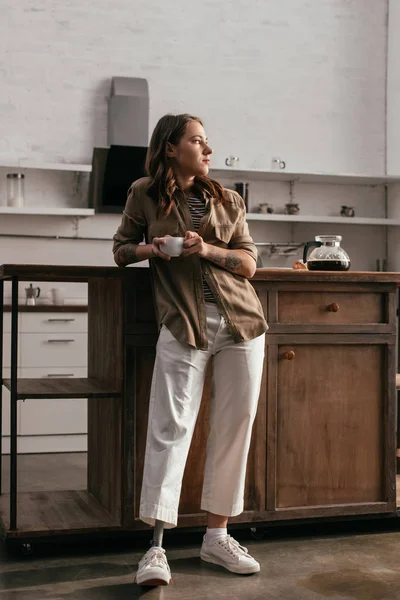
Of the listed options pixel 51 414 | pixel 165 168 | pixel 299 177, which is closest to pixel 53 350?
pixel 51 414

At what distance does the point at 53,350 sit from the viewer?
5840mm

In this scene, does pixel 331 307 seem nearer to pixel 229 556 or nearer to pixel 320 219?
pixel 229 556

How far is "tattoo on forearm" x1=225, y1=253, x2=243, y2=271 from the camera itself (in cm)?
301

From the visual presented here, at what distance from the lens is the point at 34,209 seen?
6273 millimetres

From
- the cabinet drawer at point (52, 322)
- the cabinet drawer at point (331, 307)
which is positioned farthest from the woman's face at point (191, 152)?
the cabinet drawer at point (52, 322)

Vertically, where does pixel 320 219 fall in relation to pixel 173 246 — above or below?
above

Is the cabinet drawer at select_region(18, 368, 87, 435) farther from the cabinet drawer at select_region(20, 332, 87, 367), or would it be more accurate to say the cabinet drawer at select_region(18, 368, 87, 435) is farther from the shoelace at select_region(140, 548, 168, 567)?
the shoelace at select_region(140, 548, 168, 567)

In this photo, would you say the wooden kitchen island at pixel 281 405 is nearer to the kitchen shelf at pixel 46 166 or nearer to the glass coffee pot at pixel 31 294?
the glass coffee pot at pixel 31 294

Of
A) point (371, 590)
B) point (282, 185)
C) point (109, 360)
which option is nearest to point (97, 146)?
point (282, 185)

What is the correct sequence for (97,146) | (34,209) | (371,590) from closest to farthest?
(371,590) < (34,209) < (97,146)

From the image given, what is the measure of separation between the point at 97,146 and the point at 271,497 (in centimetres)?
400

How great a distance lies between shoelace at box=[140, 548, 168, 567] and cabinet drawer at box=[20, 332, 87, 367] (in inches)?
121

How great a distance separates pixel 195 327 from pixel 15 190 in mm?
3794

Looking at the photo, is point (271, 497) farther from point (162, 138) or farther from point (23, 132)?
point (23, 132)
